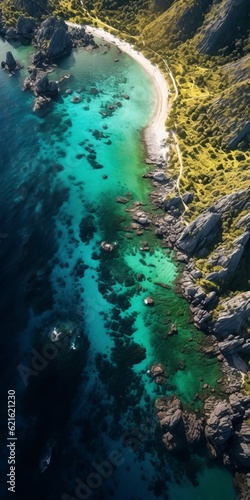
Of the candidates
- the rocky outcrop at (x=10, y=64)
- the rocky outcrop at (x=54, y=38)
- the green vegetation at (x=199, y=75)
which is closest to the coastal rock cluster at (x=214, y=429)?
the green vegetation at (x=199, y=75)

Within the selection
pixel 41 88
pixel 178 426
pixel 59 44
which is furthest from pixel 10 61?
pixel 178 426

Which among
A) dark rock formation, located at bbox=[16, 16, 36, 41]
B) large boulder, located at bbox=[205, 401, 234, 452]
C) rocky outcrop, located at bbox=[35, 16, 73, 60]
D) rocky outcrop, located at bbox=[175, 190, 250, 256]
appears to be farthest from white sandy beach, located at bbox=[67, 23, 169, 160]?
large boulder, located at bbox=[205, 401, 234, 452]

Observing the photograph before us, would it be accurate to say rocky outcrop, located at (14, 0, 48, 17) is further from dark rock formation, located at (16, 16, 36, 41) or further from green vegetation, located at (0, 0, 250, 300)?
dark rock formation, located at (16, 16, 36, 41)

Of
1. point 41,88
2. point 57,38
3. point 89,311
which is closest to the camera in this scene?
point 89,311

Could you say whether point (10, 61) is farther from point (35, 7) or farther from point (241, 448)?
point (241, 448)

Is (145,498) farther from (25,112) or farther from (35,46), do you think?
(35,46)

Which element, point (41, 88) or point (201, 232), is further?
point (41, 88)
